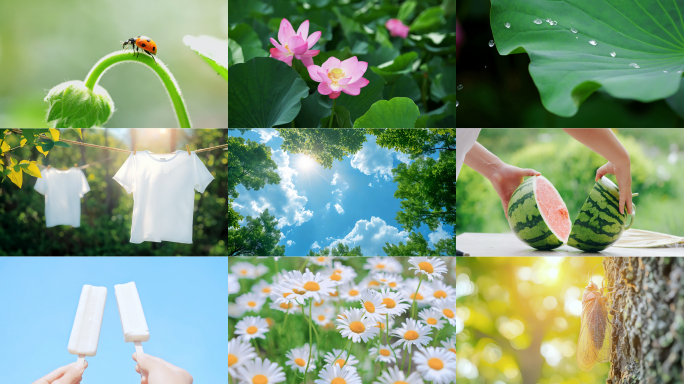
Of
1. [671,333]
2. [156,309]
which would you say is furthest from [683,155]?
[156,309]

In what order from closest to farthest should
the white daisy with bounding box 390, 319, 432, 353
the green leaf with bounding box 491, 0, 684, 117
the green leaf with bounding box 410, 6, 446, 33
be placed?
the green leaf with bounding box 491, 0, 684, 117
the white daisy with bounding box 390, 319, 432, 353
the green leaf with bounding box 410, 6, 446, 33

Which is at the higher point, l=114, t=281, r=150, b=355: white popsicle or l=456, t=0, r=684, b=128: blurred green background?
l=456, t=0, r=684, b=128: blurred green background

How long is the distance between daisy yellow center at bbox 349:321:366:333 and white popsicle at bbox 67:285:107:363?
0.44m

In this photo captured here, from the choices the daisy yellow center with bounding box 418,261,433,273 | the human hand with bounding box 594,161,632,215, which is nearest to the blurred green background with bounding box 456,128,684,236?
the human hand with bounding box 594,161,632,215

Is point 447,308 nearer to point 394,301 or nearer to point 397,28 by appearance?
point 394,301

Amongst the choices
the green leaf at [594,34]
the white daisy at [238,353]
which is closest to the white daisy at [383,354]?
the white daisy at [238,353]

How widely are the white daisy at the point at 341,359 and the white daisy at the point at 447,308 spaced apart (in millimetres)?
182

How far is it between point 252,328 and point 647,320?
75cm

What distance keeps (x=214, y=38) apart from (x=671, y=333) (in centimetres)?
107

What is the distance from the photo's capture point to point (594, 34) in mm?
633

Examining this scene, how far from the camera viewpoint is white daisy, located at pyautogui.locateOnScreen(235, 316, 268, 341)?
684mm

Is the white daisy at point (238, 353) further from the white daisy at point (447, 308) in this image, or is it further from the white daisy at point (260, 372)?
the white daisy at point (447, 308)

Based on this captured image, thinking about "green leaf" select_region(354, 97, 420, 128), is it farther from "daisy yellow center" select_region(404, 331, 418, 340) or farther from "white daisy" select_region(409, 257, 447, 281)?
"daisy yellow center" select_region(404, 331, 418, 340)

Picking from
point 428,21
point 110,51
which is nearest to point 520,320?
point 428,21
